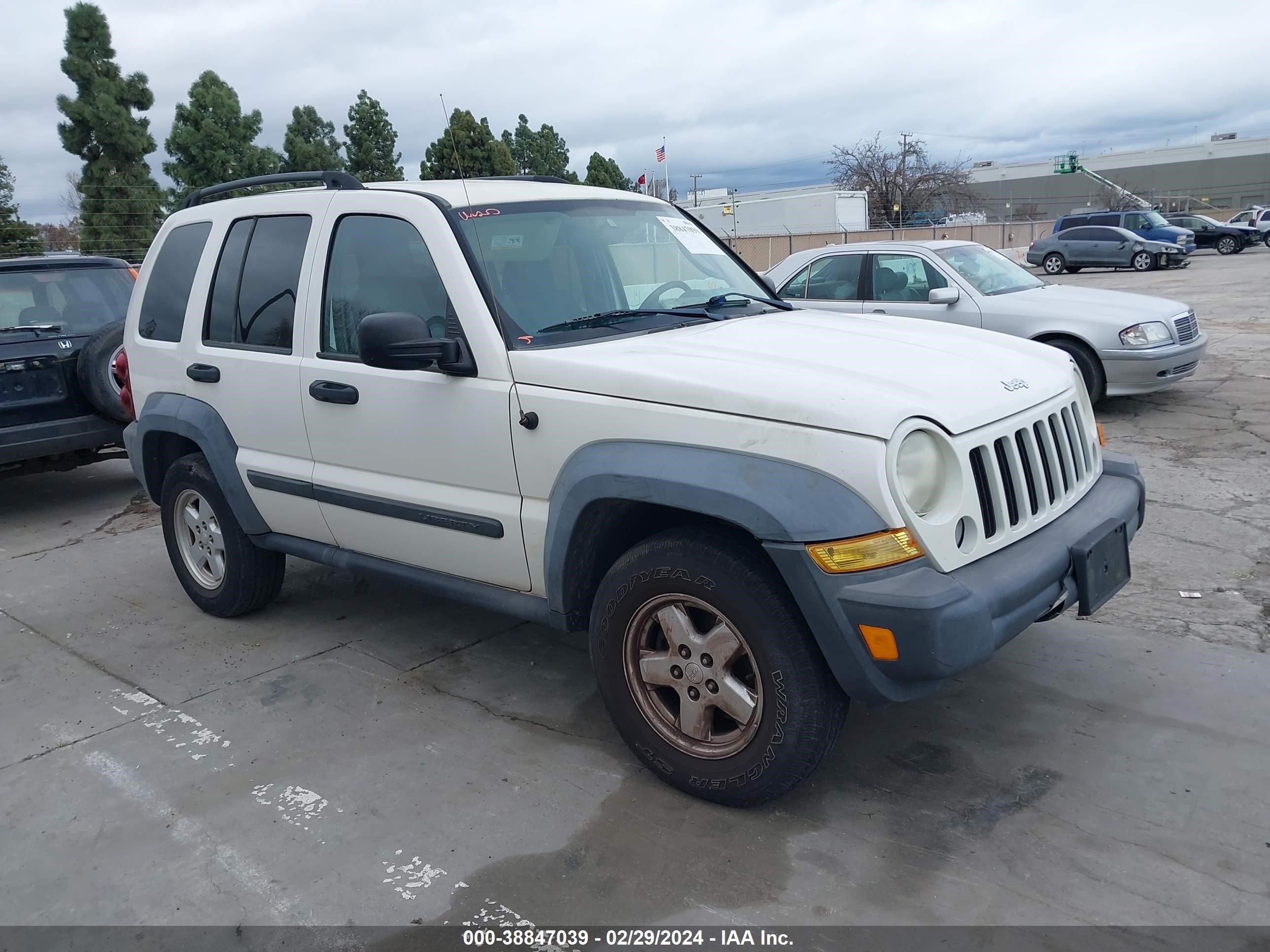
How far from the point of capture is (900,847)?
3039 mm

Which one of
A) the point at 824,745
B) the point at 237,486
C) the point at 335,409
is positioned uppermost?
the point at 335,409

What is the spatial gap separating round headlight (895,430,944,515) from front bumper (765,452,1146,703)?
190 mm

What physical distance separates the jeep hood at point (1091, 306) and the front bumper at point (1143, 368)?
25 centimetres

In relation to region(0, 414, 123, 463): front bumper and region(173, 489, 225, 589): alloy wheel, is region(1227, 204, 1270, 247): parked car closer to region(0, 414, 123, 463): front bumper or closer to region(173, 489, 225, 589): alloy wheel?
region(0, 414, 123, 463): front bumper

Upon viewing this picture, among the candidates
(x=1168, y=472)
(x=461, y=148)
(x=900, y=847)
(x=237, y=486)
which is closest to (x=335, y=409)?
(x=237, y=486)

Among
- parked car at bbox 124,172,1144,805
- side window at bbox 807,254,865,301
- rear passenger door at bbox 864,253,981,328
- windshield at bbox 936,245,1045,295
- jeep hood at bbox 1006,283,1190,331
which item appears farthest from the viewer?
side window at bbox 807,254,865,301

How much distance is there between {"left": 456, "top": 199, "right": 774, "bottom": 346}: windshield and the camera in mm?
3746

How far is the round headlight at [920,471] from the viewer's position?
2881mm

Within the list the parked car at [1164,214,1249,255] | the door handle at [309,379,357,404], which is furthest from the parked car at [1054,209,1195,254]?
the door handle at [309,379,357,404]

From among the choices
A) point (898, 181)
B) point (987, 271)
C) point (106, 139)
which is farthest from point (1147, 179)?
point (987, 271)

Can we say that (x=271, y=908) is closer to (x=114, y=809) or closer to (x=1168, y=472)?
(x=114, y=809)

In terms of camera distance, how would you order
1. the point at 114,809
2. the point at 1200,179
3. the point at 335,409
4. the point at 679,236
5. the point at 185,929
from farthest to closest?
the point at 1200,179, the point at 679,236, the point at 335,409, the point at 114,809, the point at 185,929

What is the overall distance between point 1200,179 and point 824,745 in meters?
104

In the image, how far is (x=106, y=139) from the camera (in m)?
28.9
